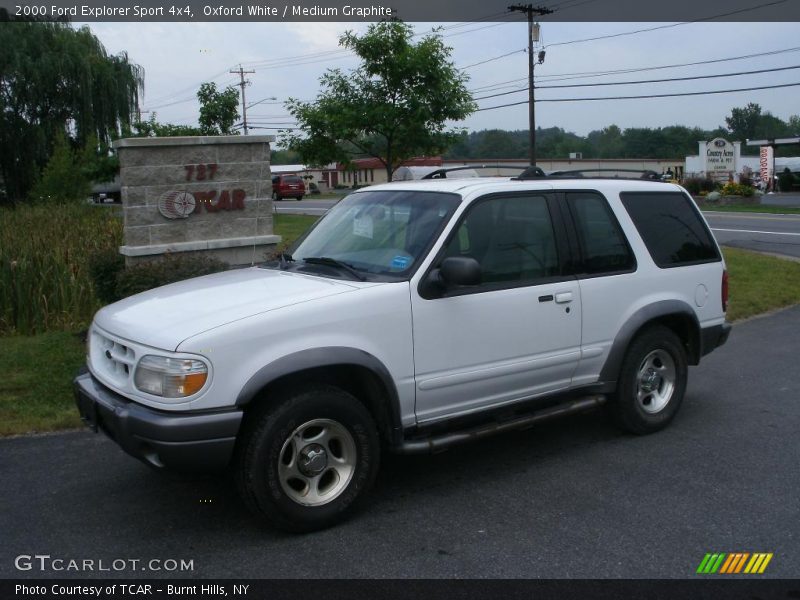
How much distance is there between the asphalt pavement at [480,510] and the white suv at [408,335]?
0.34 metres

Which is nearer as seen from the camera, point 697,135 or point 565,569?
point 565,569

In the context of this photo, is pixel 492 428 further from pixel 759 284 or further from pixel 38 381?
pixel 759 284

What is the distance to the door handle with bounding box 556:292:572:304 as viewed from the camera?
532 cm

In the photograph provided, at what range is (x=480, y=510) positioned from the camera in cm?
467

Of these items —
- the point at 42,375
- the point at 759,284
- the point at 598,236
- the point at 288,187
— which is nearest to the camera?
the point at 598,236

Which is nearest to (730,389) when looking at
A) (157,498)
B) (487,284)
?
(487,284)

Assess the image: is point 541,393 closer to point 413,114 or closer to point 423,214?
point 423,214

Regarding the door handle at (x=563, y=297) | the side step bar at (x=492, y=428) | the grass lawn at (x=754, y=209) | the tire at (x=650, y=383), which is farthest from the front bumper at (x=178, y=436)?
the grass lawn at (x=754, y=209)

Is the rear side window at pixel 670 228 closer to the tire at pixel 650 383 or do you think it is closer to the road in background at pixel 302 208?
the tire at pixel 650 383

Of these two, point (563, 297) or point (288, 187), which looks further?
point (288, 187)

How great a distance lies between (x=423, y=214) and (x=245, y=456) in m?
1.89

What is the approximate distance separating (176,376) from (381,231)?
176cm

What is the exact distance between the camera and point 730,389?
726 cm

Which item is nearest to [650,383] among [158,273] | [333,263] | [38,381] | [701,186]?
[333,263]
